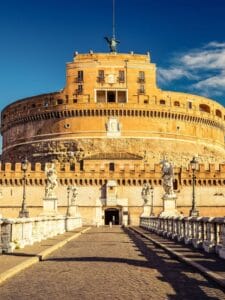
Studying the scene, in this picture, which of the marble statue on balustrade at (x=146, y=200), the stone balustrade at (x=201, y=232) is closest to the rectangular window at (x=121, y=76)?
the marble statue on balustrade at (x=146, y=200)

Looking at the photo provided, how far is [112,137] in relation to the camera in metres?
63.3

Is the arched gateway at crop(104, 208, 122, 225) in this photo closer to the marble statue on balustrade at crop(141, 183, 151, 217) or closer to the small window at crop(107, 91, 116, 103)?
the marble statue on balustrade at crop(141, 183, 151, 217)

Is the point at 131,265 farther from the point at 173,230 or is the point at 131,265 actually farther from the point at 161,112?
the point at 161,112

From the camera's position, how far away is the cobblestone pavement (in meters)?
6.58

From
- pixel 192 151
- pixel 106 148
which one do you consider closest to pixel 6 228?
pixel 106 148

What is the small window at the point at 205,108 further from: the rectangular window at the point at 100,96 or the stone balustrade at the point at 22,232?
the stone balustrade at the point at 22,232

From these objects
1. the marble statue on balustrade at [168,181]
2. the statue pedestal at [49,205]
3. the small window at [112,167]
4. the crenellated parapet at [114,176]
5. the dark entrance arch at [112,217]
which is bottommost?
the dark entrance arch at [112,217]

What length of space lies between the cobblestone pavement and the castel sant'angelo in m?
43.7

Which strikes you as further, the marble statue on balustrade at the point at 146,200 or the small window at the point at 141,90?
the small window at the point at 141,90

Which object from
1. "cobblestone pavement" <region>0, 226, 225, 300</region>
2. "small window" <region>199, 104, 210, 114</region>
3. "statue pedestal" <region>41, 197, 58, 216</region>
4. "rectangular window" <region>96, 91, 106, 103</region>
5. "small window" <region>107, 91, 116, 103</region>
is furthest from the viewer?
"small window" <region>199, 104, 210, 114</region>

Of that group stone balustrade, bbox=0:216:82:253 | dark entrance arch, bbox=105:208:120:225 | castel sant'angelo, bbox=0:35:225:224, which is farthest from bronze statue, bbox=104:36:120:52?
stone balustrade, bbox=0:216:82:253

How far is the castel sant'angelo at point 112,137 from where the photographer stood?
54438 millimetres

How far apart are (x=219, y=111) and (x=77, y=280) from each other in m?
68.5

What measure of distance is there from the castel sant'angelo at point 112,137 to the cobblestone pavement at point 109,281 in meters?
43.7
